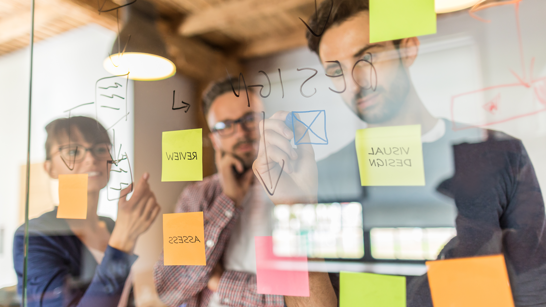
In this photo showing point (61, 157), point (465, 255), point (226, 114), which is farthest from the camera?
point (61, 157)

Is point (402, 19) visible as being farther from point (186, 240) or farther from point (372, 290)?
point (186, 240)

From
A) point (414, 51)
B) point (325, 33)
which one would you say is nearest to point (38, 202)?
point (325, 33)

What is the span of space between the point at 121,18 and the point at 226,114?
14.3 inches

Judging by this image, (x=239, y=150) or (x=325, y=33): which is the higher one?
(x=325, y=33)

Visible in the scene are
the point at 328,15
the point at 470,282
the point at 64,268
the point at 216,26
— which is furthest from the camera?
the point at 64,268

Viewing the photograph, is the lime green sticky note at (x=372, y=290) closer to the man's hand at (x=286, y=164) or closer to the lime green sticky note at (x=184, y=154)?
the man's hand at (x=286, y=164)

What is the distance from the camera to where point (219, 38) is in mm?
719

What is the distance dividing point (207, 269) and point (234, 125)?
332 millimetres

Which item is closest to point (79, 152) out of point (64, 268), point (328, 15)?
point (64, 268)

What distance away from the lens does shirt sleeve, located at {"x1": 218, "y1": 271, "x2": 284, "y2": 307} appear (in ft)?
2.15

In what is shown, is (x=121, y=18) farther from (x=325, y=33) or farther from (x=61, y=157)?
(x=325, y=33)

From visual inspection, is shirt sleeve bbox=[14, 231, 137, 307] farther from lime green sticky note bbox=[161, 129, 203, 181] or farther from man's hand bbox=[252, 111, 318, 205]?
man's hand bbox=[252, 111, 318, 205]

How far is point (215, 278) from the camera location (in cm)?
74

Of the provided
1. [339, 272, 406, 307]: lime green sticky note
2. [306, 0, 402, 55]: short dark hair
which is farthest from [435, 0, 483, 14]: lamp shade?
[339, 272, 406, 307]: lime green sticky note
